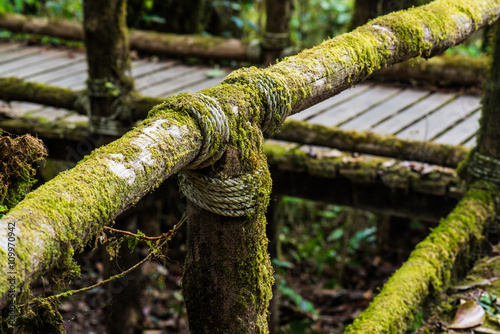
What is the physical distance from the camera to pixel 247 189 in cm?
155

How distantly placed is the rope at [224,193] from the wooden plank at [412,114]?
8.46ft

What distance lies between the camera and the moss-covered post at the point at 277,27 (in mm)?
4715

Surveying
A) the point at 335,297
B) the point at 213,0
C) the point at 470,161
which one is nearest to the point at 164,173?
the point at 470,161

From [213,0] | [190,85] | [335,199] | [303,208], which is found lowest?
[303,208]

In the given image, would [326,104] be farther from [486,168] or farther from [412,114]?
[486,168]

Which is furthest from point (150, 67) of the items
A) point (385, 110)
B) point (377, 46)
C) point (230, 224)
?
point (230, 224)

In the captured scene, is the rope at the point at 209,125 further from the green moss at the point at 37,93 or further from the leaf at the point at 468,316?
the green moss at the point at 37,93

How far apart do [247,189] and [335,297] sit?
497 centimetres

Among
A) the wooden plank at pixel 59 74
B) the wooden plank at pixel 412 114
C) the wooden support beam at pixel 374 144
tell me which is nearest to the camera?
the wooden support beam at pixel 374 144

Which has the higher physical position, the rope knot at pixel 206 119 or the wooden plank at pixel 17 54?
the rope knot at pixel 206 119

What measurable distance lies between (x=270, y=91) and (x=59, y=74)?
407 centimetres

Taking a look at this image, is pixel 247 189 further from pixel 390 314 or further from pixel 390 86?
pixel 390 86

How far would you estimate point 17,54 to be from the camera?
576 centimetres

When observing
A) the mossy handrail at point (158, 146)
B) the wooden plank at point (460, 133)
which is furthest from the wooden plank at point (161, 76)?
the mossy handrail at point (158, 146)
